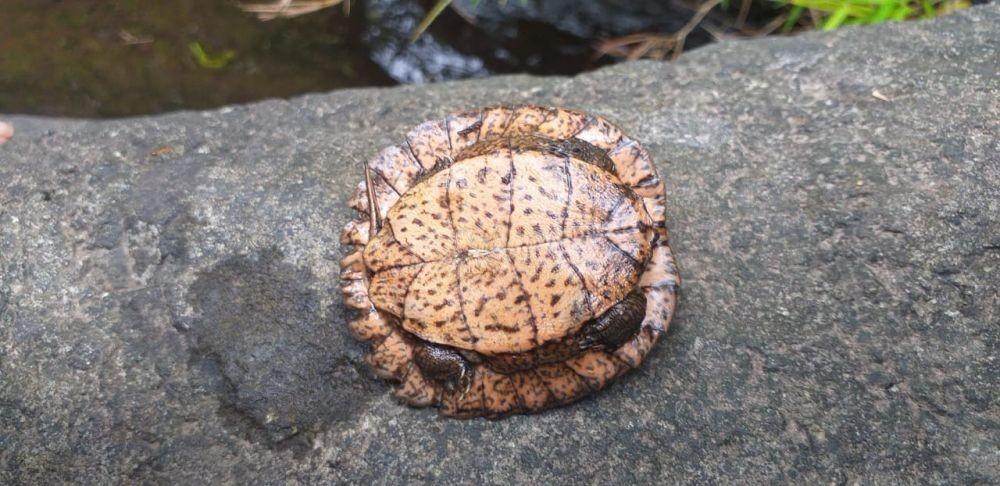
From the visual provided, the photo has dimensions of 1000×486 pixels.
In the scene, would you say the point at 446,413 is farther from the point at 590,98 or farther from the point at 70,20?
the point at 70,20

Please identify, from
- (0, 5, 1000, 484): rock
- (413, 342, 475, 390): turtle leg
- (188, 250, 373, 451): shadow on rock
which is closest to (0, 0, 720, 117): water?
(0, 5, 1000, 484): rock

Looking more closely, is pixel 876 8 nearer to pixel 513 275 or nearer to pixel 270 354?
pixel 513 275

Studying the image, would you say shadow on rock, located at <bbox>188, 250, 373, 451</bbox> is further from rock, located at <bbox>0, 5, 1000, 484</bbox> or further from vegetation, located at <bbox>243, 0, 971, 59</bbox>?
vegetation, located at <bbox>243, 0, 971, 59</bbox>

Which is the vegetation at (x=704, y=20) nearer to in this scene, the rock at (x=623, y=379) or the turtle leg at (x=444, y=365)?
the rock at (x=623, y=379)

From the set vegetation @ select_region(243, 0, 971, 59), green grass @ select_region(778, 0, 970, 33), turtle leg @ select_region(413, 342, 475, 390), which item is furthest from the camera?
vegetation @ select_region(243, 0, 971, 59)

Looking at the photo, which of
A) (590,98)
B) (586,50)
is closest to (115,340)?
(590,98)

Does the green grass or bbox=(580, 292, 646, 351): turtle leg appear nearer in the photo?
bbox=(580, 292, 646, 351): turtle leg
